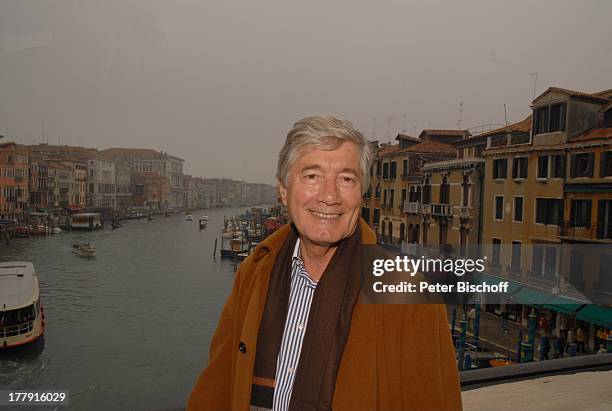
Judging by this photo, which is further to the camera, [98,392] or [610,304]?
[610,304]

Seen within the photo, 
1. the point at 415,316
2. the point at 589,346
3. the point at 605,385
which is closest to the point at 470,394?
the point at 605,385

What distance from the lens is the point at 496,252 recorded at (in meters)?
2.86

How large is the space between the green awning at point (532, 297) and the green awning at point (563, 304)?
0.11ft

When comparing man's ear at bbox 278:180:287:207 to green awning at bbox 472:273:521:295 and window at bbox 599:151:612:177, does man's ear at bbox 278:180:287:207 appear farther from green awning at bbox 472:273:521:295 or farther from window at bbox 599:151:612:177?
window at bbox 599:151:612:177

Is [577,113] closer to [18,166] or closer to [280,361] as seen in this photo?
[280,361]

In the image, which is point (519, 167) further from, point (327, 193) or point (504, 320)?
point (327, 193)

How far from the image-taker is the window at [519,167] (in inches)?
111

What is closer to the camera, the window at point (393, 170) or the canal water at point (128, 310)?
the canal water at point (128, 310)

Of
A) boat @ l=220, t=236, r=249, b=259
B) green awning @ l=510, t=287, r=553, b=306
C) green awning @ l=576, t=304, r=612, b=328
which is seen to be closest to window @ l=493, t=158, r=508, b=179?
green awning @ l=510, t=287, r=553, b=306

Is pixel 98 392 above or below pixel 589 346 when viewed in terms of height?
below

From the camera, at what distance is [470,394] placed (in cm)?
178

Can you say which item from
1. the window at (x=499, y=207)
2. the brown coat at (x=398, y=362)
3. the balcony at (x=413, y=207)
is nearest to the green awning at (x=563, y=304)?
the window at (x=499, y=207)

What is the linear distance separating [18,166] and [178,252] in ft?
3.42

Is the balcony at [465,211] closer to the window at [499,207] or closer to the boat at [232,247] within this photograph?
the window at [499,207]
